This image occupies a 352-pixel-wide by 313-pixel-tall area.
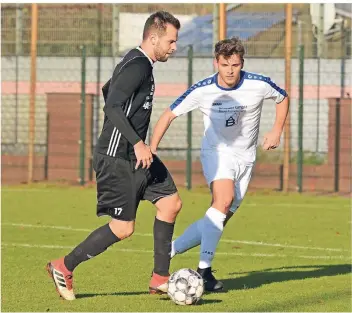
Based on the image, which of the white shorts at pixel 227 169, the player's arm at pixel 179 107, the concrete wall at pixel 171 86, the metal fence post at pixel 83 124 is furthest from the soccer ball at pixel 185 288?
the metal fence post at pixel 83 124

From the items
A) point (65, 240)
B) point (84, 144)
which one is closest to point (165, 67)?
point (84, 144)

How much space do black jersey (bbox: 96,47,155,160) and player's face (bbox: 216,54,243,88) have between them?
101 centimetres

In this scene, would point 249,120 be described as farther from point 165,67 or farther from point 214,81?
point 165,67

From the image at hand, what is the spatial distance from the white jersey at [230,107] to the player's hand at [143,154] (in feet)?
4.50

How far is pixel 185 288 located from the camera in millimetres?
8078

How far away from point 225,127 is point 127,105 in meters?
1.48

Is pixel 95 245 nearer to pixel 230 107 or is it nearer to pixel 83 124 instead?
pixel 230 107

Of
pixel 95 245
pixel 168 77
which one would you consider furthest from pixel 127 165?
pixel 168 77

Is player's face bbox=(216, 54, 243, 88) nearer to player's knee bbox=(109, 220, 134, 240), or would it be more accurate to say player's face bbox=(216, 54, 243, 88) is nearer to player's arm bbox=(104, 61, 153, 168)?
player's arm bbox=(104, 61, 153, 168)

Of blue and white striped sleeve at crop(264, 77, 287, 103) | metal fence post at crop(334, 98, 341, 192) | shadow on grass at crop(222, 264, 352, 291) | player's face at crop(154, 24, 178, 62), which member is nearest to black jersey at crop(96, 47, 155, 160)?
player's face at crop(154, 24, 178, 62)

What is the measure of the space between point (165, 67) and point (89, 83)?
5.50 ft

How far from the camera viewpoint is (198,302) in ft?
27.0

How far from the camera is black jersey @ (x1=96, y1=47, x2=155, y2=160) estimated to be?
26.1 ft

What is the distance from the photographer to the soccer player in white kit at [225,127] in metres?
9.05
